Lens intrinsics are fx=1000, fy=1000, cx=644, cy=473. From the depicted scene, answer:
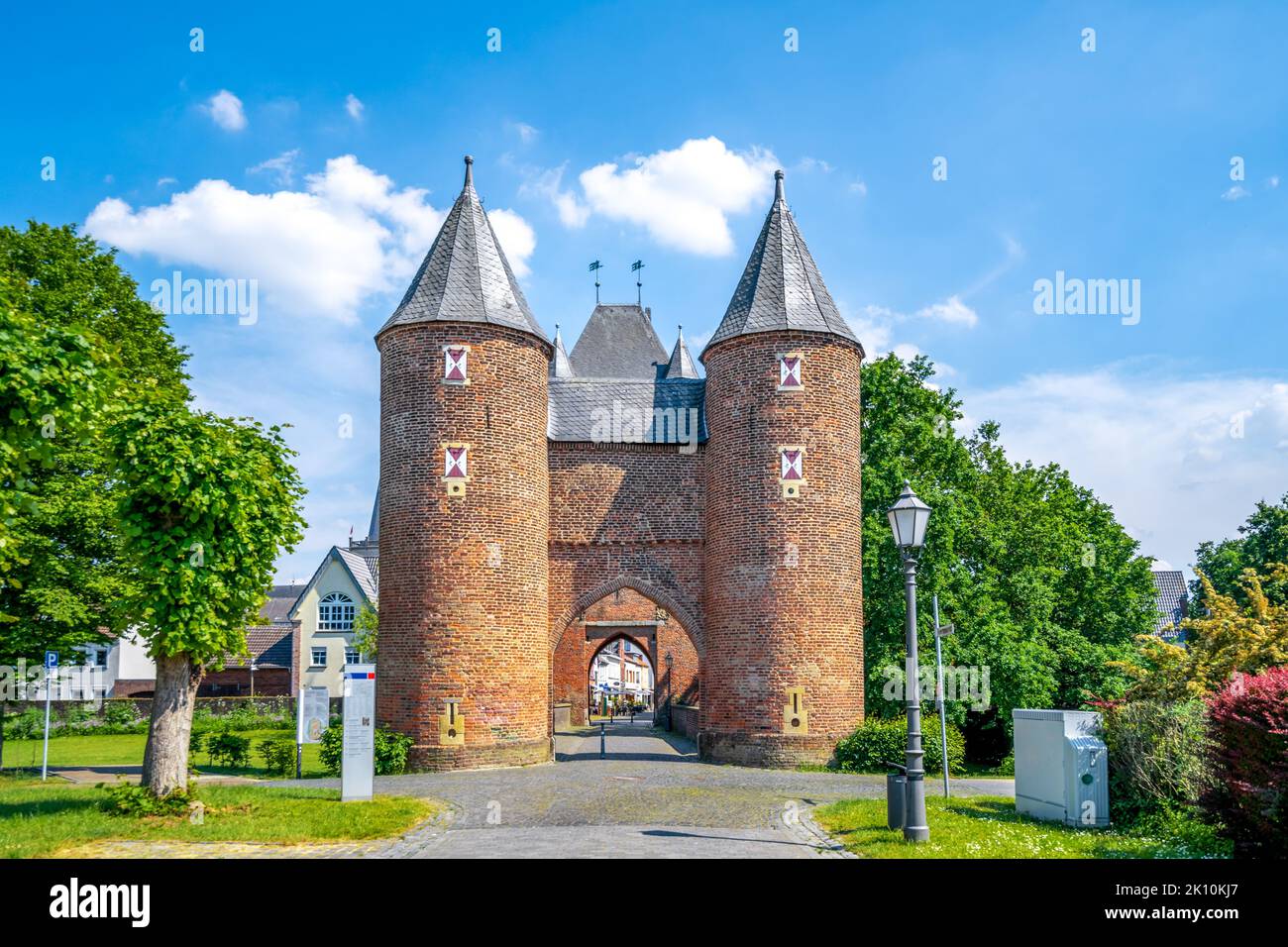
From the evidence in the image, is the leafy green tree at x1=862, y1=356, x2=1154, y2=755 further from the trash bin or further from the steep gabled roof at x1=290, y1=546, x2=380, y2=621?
the steep gabled roof at x1=290, y1=546, x2=380, y2=621

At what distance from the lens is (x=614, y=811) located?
14805 mm

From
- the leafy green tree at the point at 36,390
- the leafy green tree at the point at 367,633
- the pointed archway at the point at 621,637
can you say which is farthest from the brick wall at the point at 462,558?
the leafy green tree at the point at 367,633

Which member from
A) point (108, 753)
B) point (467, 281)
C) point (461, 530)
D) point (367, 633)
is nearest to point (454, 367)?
point (467, 281)

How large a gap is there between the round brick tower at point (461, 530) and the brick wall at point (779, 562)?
13.9ft

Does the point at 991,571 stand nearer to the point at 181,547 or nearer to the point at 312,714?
the point at 312,714

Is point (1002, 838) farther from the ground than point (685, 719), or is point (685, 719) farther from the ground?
point (1002, 838)

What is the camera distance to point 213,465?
13695mm

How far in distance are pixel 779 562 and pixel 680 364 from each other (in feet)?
64.4

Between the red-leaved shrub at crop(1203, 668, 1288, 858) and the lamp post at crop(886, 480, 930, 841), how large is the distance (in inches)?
122

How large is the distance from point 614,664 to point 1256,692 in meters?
92.2

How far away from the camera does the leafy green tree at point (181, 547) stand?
529 inches

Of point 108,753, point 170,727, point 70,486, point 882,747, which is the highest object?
point 70,486

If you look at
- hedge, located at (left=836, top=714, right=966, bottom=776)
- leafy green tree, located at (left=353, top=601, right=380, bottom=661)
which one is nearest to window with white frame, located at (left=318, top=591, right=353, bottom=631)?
leafy green tree, located at (left=353, top=601, right=380, bottom=661)

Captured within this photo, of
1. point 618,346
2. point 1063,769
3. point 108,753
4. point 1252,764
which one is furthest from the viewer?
point 618,346
